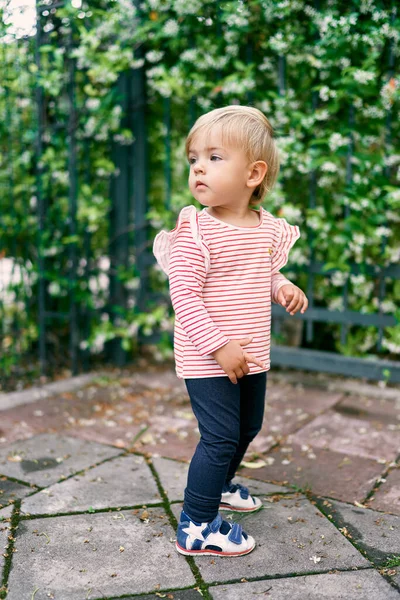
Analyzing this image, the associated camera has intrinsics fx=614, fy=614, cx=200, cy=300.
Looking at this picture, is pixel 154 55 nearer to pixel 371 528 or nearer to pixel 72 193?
pixel 72 193

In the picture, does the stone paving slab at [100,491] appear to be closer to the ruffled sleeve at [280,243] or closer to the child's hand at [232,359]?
the child's hand at [232,359]

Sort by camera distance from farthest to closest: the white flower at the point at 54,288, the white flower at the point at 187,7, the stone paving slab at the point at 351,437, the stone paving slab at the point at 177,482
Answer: the white flower at the point at 54,288 < the white flower at the point at 187,7 < the stone paving slab at the point at 351,437 < the stone paving slab at the point at 177,482

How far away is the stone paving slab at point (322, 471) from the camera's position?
2.37 m

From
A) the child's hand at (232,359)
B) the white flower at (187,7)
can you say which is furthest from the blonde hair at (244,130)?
the white flower at (187,7)

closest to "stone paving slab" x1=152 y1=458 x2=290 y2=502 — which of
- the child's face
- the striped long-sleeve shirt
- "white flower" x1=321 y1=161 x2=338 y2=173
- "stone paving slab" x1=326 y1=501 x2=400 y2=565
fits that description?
"stone paving slab" x1=326 y1=501 x2=400 y2=565

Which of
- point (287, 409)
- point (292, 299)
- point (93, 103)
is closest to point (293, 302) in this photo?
point (292, 299)

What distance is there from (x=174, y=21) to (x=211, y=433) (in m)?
2.59

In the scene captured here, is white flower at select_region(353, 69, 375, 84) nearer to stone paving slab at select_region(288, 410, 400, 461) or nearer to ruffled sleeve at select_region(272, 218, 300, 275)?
ruffled sleeve at select_region(272, 218, 300, 275)

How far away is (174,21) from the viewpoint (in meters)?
3.50

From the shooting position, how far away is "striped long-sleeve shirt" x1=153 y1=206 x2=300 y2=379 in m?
1.77

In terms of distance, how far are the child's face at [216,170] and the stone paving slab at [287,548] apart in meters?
1.08

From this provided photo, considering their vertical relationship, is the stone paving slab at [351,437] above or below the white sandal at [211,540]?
below

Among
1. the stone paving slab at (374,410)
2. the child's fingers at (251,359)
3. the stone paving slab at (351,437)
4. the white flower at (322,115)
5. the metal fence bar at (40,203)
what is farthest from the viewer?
the metal fence bar at (40,203)

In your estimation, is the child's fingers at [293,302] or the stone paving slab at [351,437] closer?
the child's fingers at [293,302]
